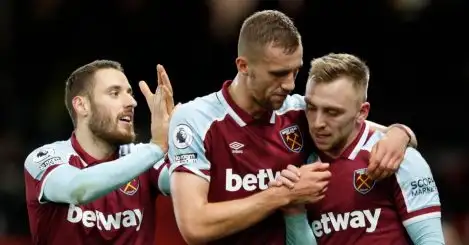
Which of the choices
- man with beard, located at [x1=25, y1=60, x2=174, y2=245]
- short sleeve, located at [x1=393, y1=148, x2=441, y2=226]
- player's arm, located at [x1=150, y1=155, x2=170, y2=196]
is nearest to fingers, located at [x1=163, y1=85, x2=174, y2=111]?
man with beard, located at [x1=25, y1=60, x2=174, y2=245]

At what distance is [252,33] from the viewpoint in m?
4.56

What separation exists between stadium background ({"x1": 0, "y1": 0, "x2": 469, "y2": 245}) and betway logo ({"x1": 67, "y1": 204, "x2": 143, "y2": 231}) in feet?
9.70

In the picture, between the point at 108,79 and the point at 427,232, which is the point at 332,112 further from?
the point at 108,79

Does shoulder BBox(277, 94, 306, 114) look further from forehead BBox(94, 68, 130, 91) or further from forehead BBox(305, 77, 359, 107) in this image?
forehead BBox(94, 68, 130, 91)

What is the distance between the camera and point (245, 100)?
464 cm

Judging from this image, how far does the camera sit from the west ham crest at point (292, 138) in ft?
15.4

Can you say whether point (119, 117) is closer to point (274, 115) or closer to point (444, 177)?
point (274, 115)

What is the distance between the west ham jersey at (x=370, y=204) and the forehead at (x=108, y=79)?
1400 mm

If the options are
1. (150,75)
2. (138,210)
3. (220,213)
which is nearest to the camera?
(220,213)

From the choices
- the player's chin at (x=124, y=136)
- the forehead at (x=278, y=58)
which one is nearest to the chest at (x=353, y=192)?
the forehead at (x=278, y=58)

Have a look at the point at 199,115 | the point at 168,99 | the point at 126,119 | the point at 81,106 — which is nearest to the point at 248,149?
the point at 199,115

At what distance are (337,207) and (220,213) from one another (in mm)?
574

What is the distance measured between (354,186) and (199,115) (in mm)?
794

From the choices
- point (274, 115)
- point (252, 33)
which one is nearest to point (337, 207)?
point (274, 115)
